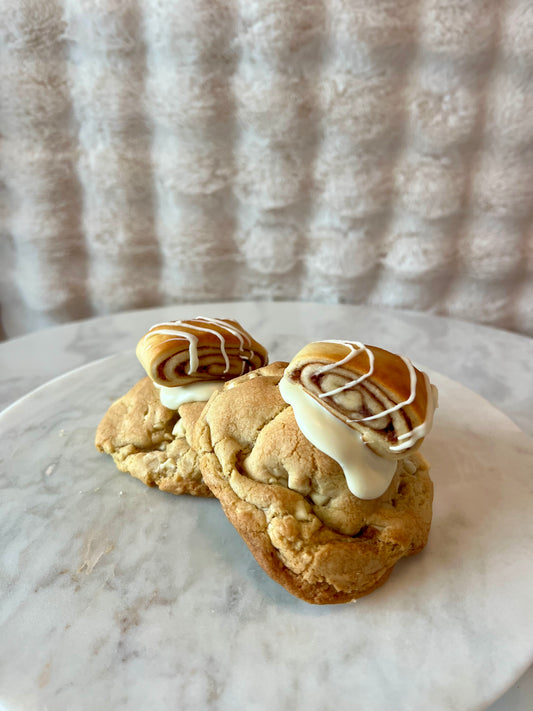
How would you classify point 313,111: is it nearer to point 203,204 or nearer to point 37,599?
point 203,204

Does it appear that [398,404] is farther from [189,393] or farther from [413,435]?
[189,393]

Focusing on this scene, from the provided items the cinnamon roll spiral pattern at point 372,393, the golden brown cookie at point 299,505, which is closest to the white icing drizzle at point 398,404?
the cinnamon roll spiral pattern at point 372,393

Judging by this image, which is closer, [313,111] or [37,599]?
[37,599]

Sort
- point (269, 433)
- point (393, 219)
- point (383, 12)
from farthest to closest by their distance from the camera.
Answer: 1. point (393, 219)
2. point (383, 12)
3. point (269, 433)

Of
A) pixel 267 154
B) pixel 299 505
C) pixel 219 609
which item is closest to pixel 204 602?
pixel 219 609

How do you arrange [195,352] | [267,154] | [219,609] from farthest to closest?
1. [267,154]
2. [195,352]
3. [219,609]

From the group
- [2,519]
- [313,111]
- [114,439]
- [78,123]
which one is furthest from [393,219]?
[2,519]

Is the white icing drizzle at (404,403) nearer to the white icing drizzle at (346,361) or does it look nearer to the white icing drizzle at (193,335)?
the white icing drizzle at (346,361)
